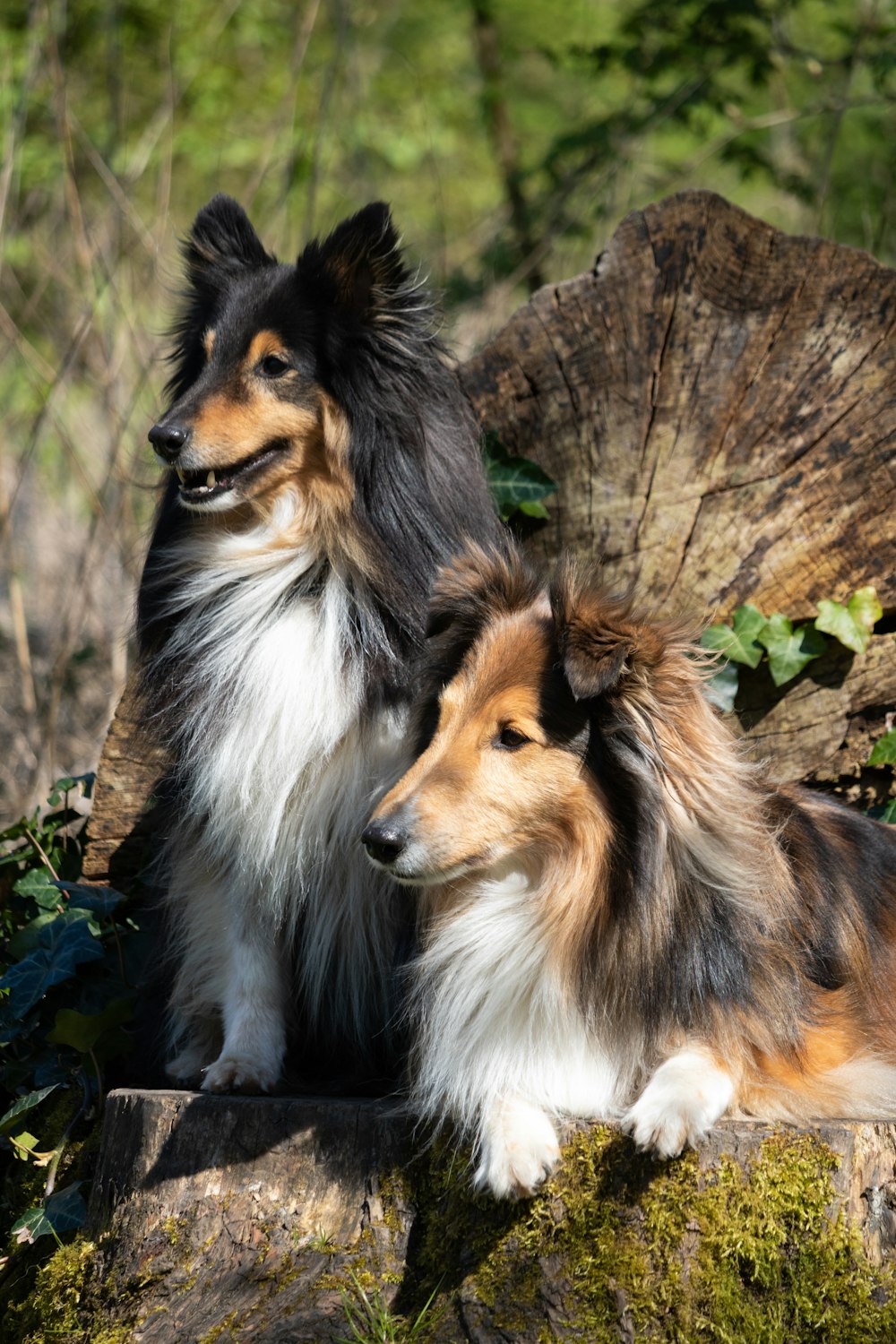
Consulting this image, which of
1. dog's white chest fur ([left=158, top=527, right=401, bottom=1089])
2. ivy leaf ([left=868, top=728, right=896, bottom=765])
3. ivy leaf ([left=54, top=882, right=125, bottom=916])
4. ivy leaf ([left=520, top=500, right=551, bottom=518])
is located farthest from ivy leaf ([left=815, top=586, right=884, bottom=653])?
ivy leaf ([left=54, top=882, right=125, bottom=916])

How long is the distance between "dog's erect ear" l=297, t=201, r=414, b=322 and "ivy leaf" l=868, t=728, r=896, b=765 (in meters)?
2.04

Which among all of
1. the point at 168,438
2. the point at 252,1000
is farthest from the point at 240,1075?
the point at 168,438

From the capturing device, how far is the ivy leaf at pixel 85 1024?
12.2 ft

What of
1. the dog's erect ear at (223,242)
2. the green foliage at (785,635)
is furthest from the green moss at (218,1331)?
the dog's erect ear at (223,242)

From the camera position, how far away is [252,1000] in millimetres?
3311

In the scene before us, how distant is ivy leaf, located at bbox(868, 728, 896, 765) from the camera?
398 cm

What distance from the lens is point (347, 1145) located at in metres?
2.89

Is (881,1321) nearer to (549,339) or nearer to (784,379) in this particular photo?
(784,379)

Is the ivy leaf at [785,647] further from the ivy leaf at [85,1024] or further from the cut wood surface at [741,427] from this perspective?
the ivy leaf at [85,1024]

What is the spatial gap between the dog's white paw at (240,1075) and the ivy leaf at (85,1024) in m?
0.71

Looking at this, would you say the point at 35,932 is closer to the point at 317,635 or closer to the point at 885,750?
the point at 317,635

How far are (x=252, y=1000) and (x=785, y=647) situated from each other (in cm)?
198

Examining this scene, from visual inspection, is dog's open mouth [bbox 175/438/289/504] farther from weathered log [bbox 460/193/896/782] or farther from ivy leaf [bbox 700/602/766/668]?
ivy leaf [bbox 700/602/766/668]

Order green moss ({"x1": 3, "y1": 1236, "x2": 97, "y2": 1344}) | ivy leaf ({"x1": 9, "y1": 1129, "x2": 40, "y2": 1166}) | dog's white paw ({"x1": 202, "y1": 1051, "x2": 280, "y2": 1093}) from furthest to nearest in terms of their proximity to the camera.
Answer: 1. ivy leaf ({"x1": 9, "y1": 1129, "x2": 40, "y2": 1166})
2. dog's white paw ({"x1": 202, "y1": 1051, "x2": 280, "y2": 1093})
3. green moss ({"x1": 3, "y1": 1236, "x2": 97, "y2": 1344})
